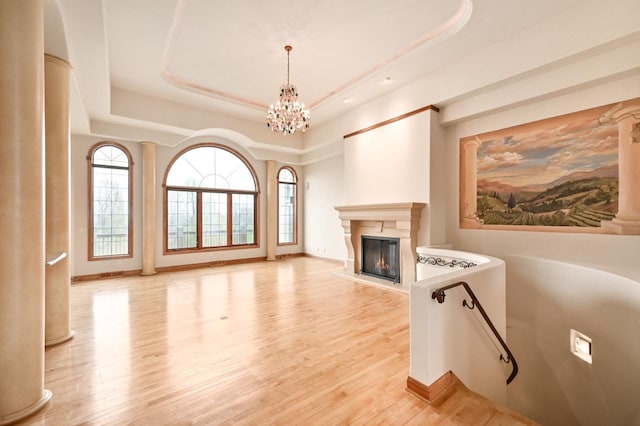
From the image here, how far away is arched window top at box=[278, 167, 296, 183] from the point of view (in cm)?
981

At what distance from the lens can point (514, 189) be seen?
4777mm

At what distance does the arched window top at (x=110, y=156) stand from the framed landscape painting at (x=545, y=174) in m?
7.89

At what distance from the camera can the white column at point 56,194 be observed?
10.6 ft

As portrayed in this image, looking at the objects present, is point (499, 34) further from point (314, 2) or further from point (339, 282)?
point (339, 282)

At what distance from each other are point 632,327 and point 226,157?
29.5 ft

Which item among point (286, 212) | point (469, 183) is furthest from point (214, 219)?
point (469, 183)

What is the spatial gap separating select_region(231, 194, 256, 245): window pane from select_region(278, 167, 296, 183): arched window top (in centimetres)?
126

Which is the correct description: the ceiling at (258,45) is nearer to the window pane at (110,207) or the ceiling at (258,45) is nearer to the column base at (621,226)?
the window pane at (110,207)

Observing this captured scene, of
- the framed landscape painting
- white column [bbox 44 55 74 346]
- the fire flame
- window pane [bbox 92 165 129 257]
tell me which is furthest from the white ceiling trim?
the fire flame

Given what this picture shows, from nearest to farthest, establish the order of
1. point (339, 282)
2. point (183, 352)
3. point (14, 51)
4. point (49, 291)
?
point (14, 51), point (183, 352), point (49, 291), point (339, 282)

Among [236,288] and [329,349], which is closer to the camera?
[329,349]

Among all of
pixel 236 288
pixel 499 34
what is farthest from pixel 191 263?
pixel 499 34

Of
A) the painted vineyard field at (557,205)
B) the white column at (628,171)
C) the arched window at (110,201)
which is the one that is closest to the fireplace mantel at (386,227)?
the painted vineyard field at (557,205)

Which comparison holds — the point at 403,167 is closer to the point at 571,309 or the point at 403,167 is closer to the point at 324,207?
the point at 571,309
